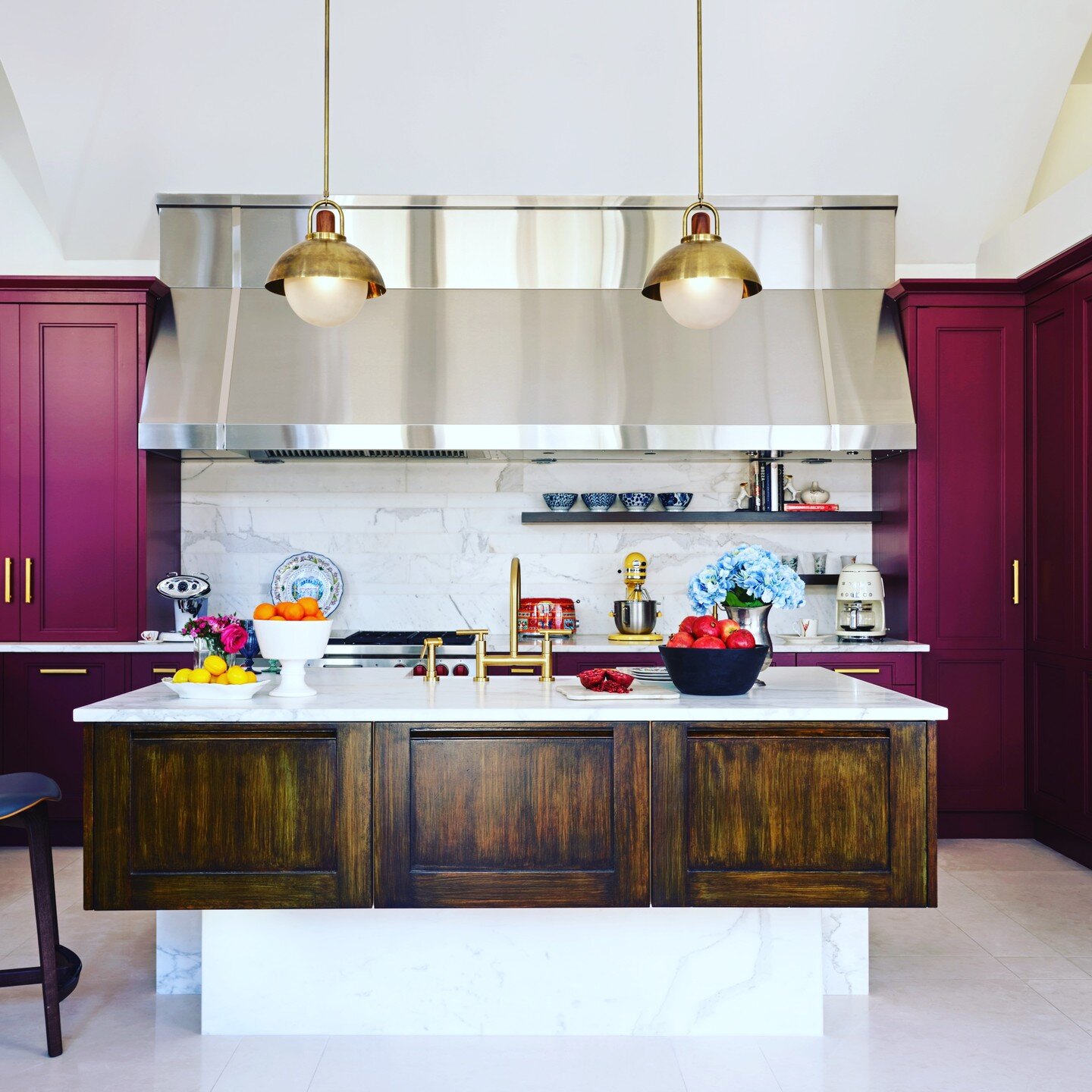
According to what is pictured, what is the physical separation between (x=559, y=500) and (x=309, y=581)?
1323 millimetres

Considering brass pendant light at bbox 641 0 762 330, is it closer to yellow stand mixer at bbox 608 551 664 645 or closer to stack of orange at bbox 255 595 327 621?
stack of orange at bbox 255 595 327 621

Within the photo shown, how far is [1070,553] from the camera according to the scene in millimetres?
4031

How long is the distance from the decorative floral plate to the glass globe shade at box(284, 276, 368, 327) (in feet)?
8.63

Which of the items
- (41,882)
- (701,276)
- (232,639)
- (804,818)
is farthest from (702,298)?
(41,882)

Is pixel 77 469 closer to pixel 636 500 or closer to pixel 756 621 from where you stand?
pixel 636 500

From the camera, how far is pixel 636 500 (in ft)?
15.9

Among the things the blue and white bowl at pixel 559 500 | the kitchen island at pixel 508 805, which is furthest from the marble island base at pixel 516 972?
the blue and white bowl at pixel 559 500

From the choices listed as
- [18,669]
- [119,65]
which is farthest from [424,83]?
[18,669]

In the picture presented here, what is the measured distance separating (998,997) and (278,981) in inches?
77.1

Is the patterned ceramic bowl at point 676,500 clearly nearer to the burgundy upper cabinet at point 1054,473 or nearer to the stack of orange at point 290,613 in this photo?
the burgundy upper cabinet at point 1054,473

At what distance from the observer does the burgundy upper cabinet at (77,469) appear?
439cm

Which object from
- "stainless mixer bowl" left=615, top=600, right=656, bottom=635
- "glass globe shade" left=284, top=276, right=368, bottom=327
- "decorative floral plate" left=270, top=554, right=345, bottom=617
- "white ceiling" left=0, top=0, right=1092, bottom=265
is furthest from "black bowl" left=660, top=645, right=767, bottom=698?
"white ceiling" left=0, top=0, right=1092, bottom=265

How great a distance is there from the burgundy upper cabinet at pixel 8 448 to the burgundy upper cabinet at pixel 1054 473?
454 centimetres

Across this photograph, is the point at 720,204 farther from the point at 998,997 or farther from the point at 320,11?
the point at 998,997
